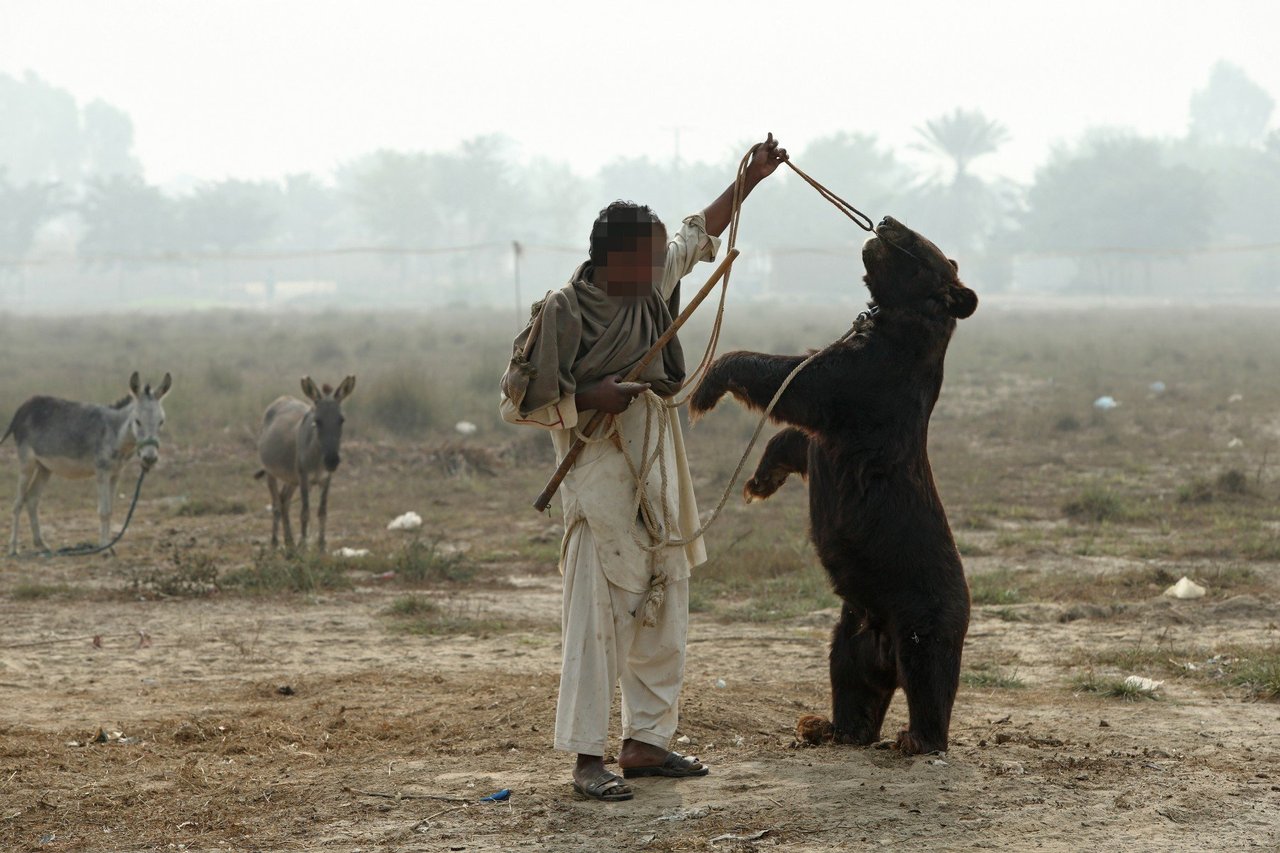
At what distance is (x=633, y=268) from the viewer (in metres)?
4.50

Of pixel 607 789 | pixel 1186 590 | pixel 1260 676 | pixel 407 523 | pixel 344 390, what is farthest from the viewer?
pixel 407 523

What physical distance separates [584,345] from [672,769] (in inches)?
61.7

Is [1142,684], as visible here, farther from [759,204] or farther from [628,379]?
[759,204]

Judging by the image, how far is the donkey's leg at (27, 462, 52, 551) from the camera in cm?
1084

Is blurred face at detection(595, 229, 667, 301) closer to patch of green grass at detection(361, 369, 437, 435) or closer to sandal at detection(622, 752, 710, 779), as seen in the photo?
sandal at detection(622, 752, 710, 779)

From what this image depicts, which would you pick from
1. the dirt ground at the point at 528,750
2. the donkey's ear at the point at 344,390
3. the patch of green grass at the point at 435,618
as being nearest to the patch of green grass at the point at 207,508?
the donkey's ear at the point at 344,390

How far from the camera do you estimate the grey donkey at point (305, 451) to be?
10.9 meters

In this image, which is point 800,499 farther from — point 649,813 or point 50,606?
point 649,813

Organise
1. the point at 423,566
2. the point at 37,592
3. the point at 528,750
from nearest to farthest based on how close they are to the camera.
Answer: the point at 528,750 → the point at 37,592 → the point at 423,566

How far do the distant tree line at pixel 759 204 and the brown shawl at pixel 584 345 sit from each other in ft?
245

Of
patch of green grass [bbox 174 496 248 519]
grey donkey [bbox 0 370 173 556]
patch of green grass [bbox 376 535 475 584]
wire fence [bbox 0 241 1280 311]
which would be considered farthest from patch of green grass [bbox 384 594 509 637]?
wire fence [bbox 0 241 1280 311]

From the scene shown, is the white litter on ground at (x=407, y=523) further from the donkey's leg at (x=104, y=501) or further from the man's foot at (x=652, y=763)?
the man's foot at (x=652, y=763)

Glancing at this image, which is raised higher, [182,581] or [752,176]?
[752,176]

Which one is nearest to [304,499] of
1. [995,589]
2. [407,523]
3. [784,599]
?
[407,523]
